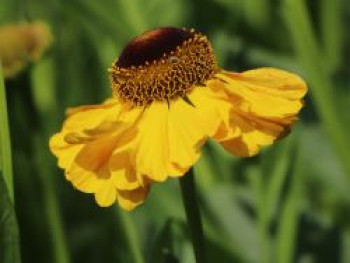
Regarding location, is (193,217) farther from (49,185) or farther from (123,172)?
(49,185)

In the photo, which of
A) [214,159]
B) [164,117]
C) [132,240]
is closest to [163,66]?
[164,117]

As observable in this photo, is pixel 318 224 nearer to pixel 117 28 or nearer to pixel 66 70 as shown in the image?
pixel 117 28

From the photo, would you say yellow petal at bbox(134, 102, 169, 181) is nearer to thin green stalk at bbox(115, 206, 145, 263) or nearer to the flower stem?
the flower stem

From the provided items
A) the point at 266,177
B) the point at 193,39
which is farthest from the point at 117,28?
the point at 193,39

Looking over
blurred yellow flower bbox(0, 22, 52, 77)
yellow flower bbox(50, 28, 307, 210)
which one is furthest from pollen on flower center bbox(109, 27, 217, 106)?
blurred yellow flower bbox(0, 22, 52, 77)

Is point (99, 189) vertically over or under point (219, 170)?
over

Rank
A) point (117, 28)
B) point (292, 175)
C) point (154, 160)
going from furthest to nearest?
point (117, 28) → point (292, 175) → point (154, 160)

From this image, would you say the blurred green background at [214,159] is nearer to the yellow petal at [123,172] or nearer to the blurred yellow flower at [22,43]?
the blurred yellow flower at [22,43]
